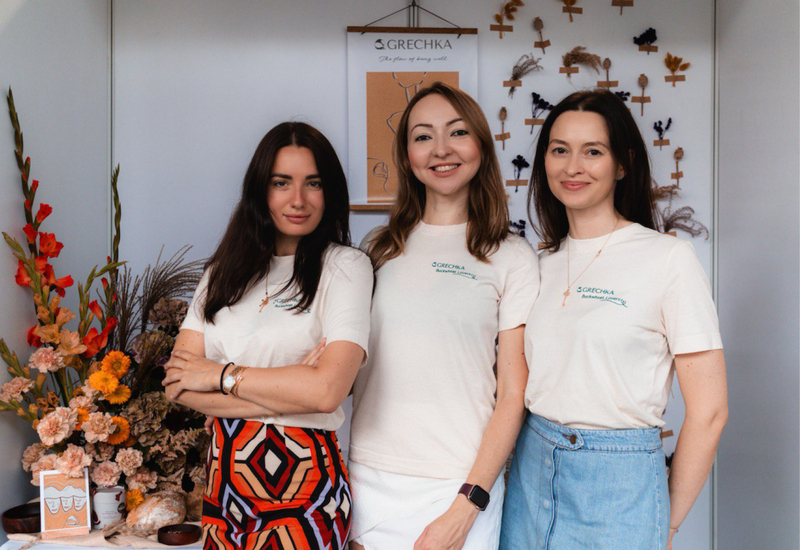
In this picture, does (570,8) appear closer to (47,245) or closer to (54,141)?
(54,141)

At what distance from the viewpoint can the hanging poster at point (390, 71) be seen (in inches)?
109

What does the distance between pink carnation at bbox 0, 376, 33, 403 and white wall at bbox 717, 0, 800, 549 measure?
247 centimetres

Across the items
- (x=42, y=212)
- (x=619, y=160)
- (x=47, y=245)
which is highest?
(x=619, y=160)

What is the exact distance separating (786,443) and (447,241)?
1.35 metres

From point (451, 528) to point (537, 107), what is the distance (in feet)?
6.38

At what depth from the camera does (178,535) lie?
1918 millimetres

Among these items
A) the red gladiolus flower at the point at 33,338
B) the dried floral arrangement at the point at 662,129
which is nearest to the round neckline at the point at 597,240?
the dried floral arrangement at the point at 662,129

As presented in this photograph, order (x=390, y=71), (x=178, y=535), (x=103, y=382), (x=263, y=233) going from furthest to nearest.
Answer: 1. (x=390, y=71)
2. (x=103, y=382)
3. (x=178, y=535)
4. (x=263, y=233)

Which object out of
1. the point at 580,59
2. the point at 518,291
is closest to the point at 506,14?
the point at 580,59

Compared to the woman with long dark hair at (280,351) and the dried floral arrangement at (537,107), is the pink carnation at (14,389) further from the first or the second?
the dried floral arrangement at (537,107)

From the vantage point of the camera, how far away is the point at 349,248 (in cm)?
177

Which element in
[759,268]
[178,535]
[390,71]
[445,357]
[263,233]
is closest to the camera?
[445,357]

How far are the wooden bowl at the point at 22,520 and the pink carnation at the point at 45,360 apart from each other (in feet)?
1.47

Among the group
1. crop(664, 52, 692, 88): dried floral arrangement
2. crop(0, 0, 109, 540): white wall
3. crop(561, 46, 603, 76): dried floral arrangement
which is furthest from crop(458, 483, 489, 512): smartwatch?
crop(664, 52, 692, 88): dried floral arrangement
